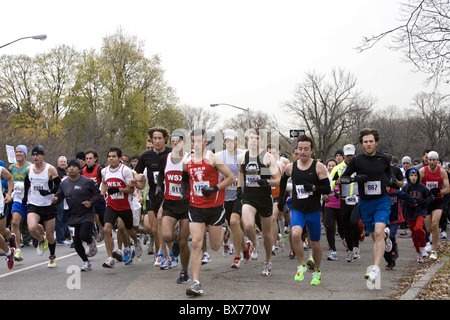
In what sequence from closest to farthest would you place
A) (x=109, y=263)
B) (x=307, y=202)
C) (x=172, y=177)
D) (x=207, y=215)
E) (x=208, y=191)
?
(x=208, y=191) < (x=207, y=215) < (x=307, y=202) < (x=172, y=177) < (x=109, y=263)

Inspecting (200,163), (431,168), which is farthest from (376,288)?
(431,168)

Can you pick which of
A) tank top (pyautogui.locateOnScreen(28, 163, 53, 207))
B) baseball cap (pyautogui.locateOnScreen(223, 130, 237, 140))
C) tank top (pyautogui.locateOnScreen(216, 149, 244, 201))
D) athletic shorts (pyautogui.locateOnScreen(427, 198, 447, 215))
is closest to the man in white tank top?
tank top (pyautogui.locateOnScreen(28, 163, 53, 207))

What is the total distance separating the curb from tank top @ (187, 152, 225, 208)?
8.67 ft

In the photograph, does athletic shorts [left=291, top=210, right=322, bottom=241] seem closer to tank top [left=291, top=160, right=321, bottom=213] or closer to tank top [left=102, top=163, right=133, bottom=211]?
tank top [left=291, top=160, right=321, bottom=213]

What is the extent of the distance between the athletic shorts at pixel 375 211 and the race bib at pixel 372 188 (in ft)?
0.34

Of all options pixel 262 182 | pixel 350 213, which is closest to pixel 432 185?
pixel 350 213

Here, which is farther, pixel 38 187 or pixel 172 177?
pixel 38 187

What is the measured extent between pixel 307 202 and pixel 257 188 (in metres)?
1.41

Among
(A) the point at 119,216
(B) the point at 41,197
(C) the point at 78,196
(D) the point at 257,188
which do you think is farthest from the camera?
(B) the point at 41,197

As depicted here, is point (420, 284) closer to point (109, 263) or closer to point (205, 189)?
point (205, 189)

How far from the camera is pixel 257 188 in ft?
29.3

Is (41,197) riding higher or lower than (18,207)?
higher

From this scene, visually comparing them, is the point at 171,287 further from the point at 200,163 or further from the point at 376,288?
the point at 376,288
